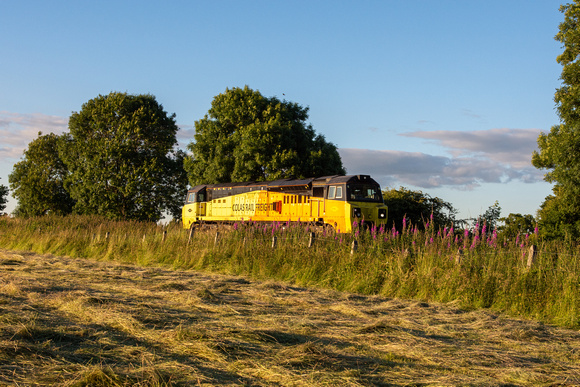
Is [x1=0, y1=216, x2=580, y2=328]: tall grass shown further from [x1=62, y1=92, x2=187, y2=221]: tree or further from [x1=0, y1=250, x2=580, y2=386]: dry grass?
[x1=62, y1=92, x2=187, y2=221]: tree

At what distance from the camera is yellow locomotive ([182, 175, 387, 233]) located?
23094 millimetres

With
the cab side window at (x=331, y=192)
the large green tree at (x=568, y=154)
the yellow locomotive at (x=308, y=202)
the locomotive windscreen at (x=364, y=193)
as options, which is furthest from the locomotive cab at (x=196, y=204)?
the large green tree at (x=568, y=154)

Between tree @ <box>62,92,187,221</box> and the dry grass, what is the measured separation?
32.3 metres

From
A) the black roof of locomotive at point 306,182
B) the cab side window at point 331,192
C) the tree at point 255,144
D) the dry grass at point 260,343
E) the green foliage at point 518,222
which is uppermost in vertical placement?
the tree at point 255,144

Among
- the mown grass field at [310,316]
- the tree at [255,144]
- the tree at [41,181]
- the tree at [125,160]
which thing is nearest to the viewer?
the mown grass field at [310,316]

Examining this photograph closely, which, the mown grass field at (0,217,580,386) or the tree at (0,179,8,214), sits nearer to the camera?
the mown grass field at (0,217,580,386)

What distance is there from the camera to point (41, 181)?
4819 centimetres

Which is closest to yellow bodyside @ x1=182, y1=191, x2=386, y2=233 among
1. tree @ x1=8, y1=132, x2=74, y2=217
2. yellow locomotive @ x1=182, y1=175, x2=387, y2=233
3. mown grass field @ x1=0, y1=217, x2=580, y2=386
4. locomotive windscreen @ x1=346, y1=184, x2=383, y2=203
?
yellow locomotive @ x1=182, y1=175, x2=387, y2=233

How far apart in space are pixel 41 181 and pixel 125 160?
1231 centimetres

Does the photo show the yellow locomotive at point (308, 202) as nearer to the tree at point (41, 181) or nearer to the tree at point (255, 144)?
the tree at point (255, 144)

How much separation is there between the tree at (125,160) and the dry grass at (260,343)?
106ft

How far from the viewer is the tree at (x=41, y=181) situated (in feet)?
158

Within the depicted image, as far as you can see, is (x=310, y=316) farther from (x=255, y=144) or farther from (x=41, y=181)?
(x=41, y=181)

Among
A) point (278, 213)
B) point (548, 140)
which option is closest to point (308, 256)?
point (278, 213)
